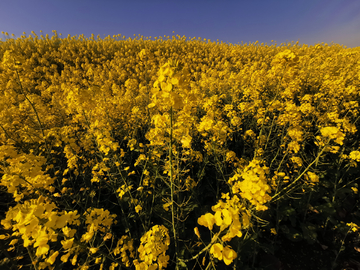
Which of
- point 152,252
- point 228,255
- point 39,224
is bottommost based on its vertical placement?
point 152,252

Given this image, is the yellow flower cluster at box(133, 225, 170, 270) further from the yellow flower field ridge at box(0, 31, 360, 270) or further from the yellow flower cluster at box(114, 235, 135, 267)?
the yellow flower cluster at box(114, 235, 135, 267)

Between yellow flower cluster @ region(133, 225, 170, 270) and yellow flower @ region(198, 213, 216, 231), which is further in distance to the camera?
yellow flower cluster @ region(133, 225, 170, 270)

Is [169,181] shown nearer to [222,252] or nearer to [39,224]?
[222,252]

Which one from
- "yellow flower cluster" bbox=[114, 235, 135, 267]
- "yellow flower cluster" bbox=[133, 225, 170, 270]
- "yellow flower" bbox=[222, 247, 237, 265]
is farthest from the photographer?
"yellow flower cluster" bbox=[114, 235, 135, 267]

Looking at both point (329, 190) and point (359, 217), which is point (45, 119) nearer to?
point (329, 190)

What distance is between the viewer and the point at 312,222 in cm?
291

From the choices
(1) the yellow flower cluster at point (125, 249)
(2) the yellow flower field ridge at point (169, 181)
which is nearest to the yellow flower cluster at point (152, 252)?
(2) the yellow flower field ridge at point (169, 181)

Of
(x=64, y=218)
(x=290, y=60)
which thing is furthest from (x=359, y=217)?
(x=64, y=218)

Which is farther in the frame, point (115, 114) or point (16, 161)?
point (115, 114)

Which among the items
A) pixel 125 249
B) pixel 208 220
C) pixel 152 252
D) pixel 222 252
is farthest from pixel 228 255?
pixel 125 249

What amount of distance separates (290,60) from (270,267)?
2913mm

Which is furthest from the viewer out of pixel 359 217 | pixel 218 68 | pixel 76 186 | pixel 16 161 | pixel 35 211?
pixel 218 68

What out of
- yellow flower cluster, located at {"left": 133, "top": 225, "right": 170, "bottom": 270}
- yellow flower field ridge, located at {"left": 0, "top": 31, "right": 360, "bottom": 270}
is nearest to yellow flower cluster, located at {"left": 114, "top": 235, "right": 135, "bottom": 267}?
yellow flower field ridge, located at {"left": 0, "top": 31, "right": 360, "bottom": 270}

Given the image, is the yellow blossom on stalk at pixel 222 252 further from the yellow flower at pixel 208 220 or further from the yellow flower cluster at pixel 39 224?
the yellow flower cluster at pixel 39 224
